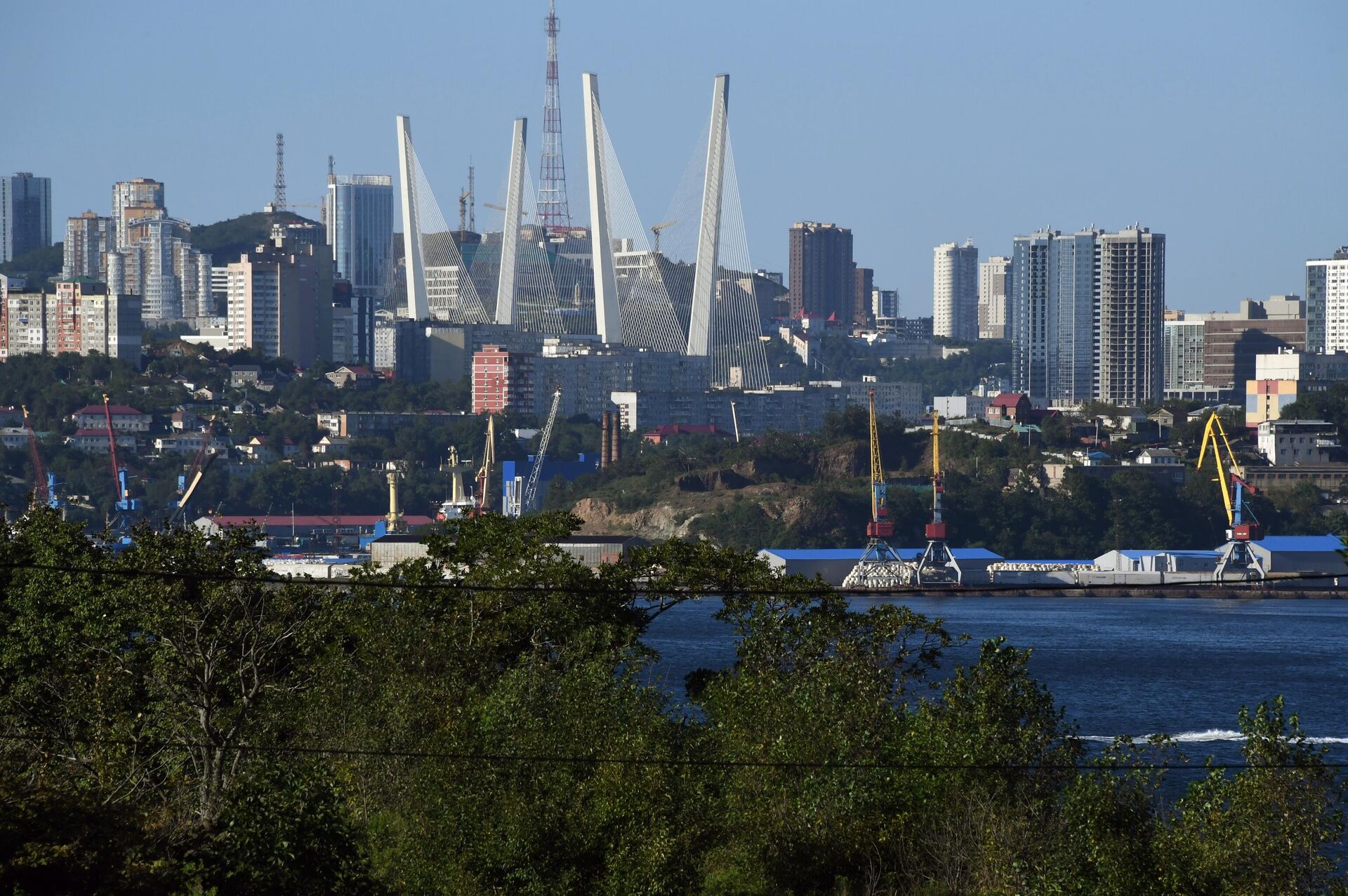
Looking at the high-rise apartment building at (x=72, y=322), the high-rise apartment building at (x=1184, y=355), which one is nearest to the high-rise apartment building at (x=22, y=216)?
the high-rise apartment building at (x=72, y=322)

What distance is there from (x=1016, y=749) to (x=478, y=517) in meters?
3.57

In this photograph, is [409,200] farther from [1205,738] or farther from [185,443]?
[1205,738]

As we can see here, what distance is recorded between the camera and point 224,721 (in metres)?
6.89

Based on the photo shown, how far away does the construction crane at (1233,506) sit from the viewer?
27.2 metres

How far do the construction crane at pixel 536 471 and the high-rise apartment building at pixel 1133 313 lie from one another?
15.9 meters

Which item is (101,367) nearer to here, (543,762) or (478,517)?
(478,517)

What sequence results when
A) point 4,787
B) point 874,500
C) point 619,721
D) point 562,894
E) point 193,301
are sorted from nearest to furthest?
1. point 4,787
2. point 562,894
3. point 619,721
4. point 874,500
5. point 193,301

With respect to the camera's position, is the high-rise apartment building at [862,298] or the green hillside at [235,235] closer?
the green hillside at [235,235]

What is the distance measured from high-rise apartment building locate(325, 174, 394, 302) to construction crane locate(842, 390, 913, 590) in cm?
4203

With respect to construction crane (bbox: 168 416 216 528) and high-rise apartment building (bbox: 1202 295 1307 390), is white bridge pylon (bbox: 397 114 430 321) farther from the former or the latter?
high-rise apartment building (bbox: 1202 295 1307 390)

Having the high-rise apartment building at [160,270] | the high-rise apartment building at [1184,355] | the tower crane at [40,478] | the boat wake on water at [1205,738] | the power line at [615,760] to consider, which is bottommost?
the boat wake on water at [1205,738]

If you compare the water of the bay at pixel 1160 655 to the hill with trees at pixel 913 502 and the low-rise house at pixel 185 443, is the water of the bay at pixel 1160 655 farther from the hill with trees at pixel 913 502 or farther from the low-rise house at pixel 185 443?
the low-rise house at pixel 185 443

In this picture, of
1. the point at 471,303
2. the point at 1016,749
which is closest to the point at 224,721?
the point at 1016,749

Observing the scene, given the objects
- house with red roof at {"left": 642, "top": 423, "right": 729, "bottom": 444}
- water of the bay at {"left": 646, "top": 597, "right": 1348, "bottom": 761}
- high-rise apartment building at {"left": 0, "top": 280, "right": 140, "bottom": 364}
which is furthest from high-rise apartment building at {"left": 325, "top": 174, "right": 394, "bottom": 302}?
water of the bay at {"left": 646, "top": 597, "right": 1348, "bottom": 761}
